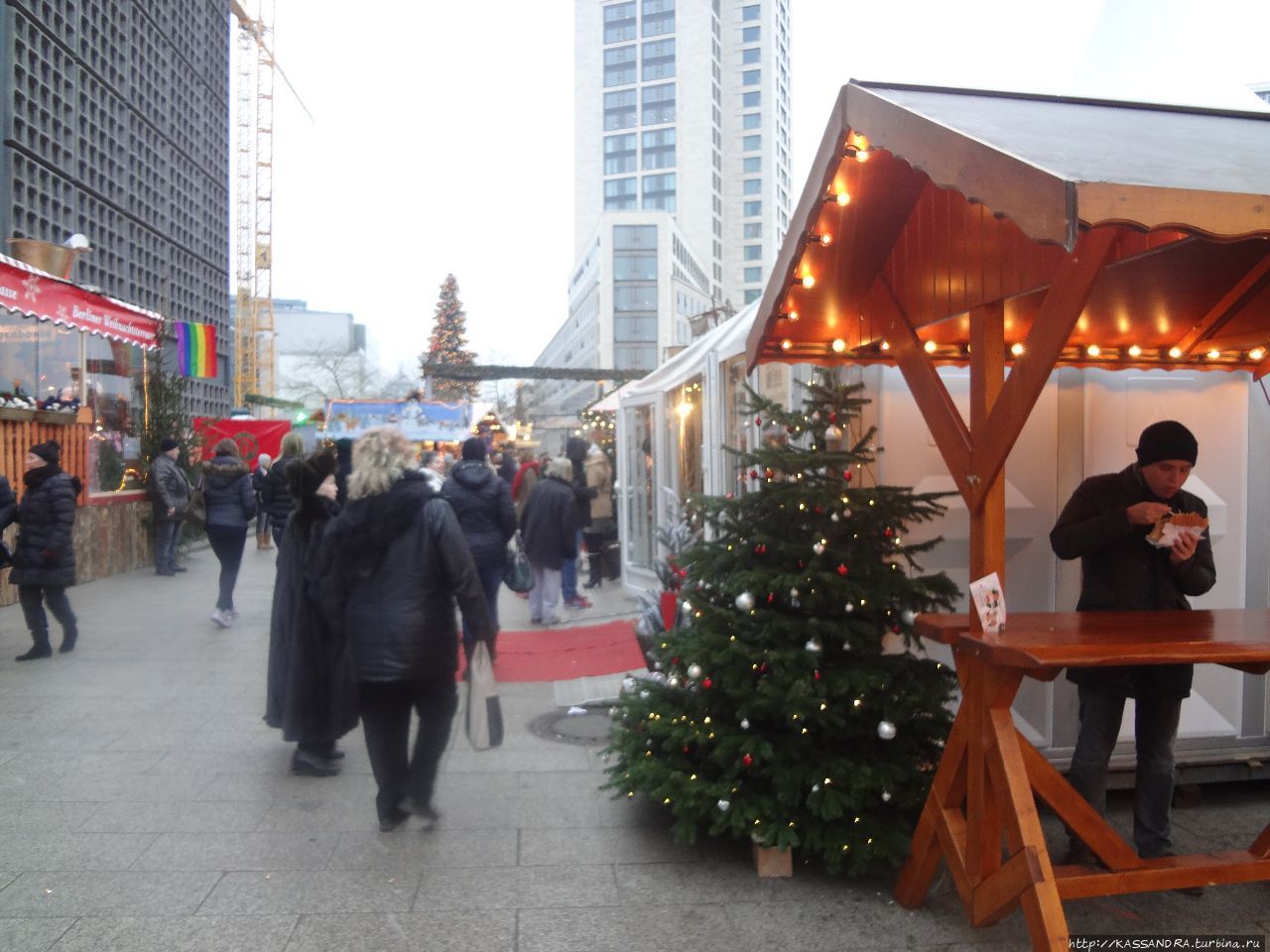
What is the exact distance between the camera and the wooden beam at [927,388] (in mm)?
3846

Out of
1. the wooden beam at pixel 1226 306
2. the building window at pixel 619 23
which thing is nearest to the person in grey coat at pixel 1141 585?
the wooden beam at pixel 1226 306

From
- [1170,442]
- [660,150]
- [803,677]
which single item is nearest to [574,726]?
[803,677]

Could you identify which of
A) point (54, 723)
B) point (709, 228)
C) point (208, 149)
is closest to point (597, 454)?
point (54, 723)

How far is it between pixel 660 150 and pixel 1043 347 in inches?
4673

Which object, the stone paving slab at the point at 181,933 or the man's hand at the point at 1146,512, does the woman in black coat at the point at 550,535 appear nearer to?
the stone paving slab at the point at 181,933

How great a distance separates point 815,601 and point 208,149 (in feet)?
81.1

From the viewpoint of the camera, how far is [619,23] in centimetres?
12019

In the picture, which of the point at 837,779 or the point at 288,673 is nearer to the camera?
the point at 837,779

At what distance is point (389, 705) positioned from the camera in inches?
186

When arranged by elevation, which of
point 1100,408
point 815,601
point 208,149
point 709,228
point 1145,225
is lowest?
point 815,601

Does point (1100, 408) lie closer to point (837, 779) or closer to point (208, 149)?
point (837, 779)

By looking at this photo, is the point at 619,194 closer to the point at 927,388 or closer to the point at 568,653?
the point at 568,653

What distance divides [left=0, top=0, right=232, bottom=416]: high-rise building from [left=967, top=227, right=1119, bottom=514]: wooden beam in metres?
15.0

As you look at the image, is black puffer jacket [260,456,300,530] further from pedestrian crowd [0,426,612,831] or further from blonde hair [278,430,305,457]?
pedestrian crowd [0,426,612,831]
